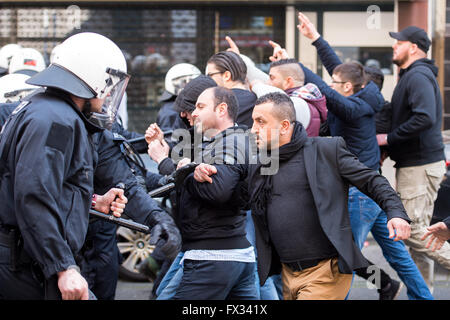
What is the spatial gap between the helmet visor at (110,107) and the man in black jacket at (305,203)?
974 millimetres

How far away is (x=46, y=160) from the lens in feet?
9.55

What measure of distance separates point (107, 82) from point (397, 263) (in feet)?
10.5

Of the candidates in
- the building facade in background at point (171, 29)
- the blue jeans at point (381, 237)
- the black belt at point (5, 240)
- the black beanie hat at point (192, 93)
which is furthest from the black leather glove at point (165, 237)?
the building facade in background at point (171, 29)

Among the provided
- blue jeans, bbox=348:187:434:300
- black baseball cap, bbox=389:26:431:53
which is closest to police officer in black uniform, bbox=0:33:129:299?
blue jeans, bbox=348:187:434:300

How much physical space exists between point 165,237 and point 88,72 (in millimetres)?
1058

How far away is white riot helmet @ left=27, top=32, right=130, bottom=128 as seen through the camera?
312 centimetres

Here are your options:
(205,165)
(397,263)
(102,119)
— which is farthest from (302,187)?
(397,263)

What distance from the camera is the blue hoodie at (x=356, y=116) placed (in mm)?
5488

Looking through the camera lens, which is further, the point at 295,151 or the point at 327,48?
the point at 327,48

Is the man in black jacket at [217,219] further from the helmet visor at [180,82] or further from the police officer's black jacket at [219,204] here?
the helmet visor at [180,82]

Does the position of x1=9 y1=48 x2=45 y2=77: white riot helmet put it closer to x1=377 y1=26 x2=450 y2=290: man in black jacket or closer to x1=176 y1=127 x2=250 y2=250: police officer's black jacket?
x1=176 y1=127 x2=250 y2=250: police officer's black jacket

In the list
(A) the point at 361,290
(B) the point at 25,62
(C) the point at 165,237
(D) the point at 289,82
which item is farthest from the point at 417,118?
(B) the point at 25,62

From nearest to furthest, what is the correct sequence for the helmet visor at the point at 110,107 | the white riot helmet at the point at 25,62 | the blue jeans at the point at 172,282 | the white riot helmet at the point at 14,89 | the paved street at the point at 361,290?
the helmet visor at the point at 110,107, the blue jeans at the point at 172,282, the white riot helmet at the point at 14,89, the paved street at the point at 361,290, the white riot helmet at the point at 25,62
